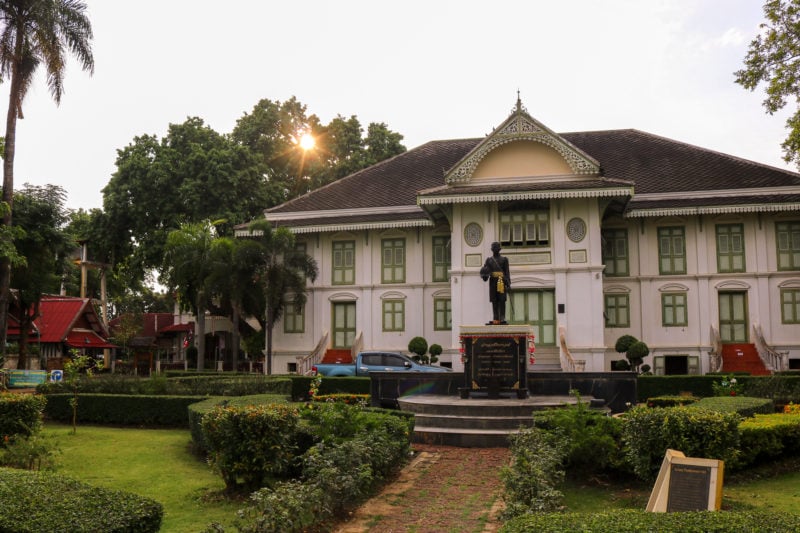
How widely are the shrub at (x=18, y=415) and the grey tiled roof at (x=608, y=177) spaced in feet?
53.3

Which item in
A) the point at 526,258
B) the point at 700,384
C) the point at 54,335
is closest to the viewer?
the point at 700,384

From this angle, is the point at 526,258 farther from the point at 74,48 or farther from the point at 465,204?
the point at 74,48

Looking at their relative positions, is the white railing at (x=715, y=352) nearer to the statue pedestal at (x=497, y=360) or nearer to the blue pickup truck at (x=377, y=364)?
the blue pickup truck at (x=377, y=364)

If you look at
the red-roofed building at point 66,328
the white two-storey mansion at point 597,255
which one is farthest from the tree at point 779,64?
the red-roofed building at point 66,328

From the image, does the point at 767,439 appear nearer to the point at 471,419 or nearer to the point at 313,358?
the point at 471,419

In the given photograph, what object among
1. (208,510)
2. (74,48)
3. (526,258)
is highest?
(74,48)

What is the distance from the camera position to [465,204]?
27.1 metres

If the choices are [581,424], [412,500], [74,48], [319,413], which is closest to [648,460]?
[581,424]

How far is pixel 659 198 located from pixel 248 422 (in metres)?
22.3

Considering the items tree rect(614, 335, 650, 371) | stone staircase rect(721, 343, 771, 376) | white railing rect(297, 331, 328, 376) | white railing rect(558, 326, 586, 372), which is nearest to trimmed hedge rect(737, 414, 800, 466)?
white railing rect(558, 326, 586, 372)

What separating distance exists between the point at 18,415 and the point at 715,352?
21.8 meters

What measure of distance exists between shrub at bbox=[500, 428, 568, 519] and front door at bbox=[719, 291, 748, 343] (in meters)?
19.0

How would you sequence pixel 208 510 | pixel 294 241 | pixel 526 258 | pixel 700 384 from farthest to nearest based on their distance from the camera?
pixel 294 241 → pixel 526 258 → pixel 700 384 → pixel 208 510

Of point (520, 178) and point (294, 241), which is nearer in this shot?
point (520, 178)
